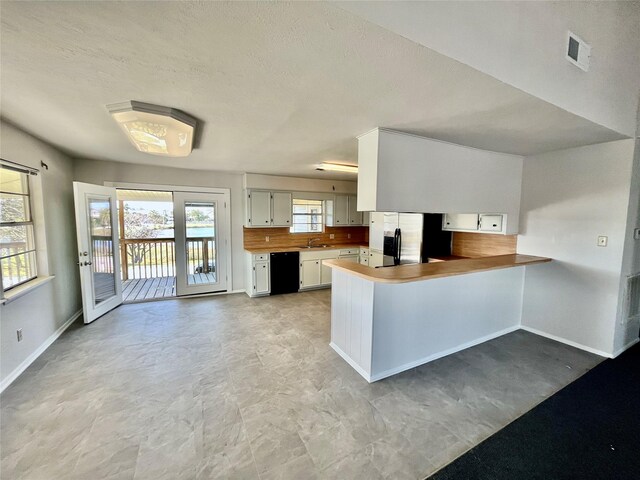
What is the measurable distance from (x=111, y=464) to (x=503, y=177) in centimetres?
458

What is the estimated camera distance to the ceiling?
1.08 m

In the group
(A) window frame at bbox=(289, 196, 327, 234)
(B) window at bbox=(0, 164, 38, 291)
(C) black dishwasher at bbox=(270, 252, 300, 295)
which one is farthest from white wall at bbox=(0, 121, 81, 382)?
(A) window frame at bbox=(289, 196, 327, 234)

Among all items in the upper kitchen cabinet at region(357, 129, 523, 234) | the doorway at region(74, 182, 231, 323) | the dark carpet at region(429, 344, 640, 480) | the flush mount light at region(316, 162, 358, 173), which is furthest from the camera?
the flush mount light at region(316, 162, 358, 173)

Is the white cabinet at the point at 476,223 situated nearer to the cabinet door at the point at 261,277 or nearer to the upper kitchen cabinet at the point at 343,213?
the upper kitchen cabinet at the point at 343,213

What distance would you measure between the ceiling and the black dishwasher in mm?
2672

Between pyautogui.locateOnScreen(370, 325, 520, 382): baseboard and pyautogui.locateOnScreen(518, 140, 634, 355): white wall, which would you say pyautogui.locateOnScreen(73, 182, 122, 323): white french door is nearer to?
pyautogui.locateOnScreen(370, 325, 520, 382): baseboard

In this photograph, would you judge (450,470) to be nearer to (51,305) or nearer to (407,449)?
(407,449)

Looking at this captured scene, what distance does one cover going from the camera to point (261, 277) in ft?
16.3

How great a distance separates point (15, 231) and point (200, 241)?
2460mm

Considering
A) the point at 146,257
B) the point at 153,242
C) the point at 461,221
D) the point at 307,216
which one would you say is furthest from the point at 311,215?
the point at 146,257

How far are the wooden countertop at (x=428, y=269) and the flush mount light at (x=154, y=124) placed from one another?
1908 mm

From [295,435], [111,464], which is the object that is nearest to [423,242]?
[295,435]

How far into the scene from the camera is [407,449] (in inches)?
69.4

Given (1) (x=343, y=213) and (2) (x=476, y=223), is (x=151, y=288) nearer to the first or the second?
(1) (x=343, y=213)
